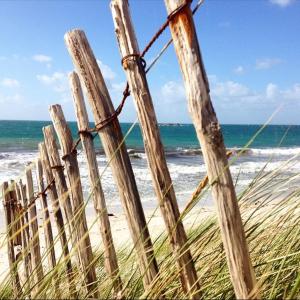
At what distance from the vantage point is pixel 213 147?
1.32 metres

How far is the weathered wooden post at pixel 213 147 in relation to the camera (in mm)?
1312

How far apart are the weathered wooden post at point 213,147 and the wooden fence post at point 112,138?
1.87ft

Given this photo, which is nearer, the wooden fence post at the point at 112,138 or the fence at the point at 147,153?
the fence at the point at 147,153

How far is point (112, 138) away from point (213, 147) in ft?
2.51

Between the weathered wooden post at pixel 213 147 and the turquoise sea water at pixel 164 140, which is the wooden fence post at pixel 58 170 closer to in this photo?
the weathered wooden post at pixel 213 147

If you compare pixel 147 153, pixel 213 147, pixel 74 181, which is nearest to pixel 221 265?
pixel 147 153

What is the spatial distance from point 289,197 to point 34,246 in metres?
2.12

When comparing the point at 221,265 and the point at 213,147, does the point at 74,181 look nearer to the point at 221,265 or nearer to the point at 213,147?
the point at 221,265

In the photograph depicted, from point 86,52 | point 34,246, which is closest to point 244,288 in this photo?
point 86,52

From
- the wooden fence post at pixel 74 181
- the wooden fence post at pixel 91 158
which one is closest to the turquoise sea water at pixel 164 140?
the wooden fence post at pixel 74 181

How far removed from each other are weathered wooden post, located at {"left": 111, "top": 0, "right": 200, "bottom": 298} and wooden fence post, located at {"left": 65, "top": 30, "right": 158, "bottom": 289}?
201 mm

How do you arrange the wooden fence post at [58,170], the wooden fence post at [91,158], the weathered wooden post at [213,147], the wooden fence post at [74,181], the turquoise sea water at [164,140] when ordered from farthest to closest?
the turquoise sea water at [164,140] < the wooden fence post at [58,170] < the wooden fence post at [74,181] < the wooden fence post at [91,158] < the weathered wooden post at [213,147]

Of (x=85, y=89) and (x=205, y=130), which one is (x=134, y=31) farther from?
(x=205, y=130)

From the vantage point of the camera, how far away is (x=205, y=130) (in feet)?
4.31
